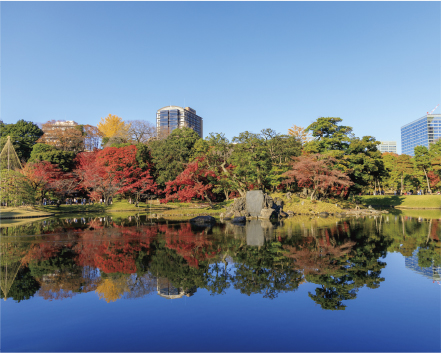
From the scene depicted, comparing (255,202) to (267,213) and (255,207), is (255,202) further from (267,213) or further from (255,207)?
(267,213)

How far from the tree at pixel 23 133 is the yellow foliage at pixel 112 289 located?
50.7 metres

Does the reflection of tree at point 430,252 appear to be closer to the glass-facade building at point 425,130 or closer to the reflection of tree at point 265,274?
the reflection of tree at point 265,274

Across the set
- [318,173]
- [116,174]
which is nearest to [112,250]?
[318,173]

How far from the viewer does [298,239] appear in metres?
13.9

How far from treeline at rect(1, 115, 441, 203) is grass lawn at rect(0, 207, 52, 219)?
1.09 meters

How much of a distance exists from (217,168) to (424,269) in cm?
2744

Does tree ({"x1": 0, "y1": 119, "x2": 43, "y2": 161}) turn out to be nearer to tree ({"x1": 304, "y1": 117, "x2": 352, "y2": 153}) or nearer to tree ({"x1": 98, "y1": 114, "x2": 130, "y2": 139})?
tree ({"x1": 98, "y1": 114, "x2": 130, "y2": 139})

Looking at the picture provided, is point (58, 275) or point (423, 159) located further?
point (423, 159)

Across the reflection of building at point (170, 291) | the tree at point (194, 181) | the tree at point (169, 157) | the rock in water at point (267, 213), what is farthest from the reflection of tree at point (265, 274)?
the tree at point (169, 157)

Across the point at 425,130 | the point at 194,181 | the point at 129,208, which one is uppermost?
the point at 425,130

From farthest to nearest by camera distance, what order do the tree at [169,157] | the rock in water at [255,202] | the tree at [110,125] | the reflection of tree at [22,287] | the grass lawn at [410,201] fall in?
the tree at [110,125] < the grass lawn at [410,201] < the tree at [169,157] < the rock in water at [255,202] < the reflection of tree at [22,287]

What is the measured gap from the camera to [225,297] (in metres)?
7.00

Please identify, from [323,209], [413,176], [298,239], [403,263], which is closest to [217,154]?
[323,209]

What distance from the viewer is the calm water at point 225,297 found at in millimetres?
5035
